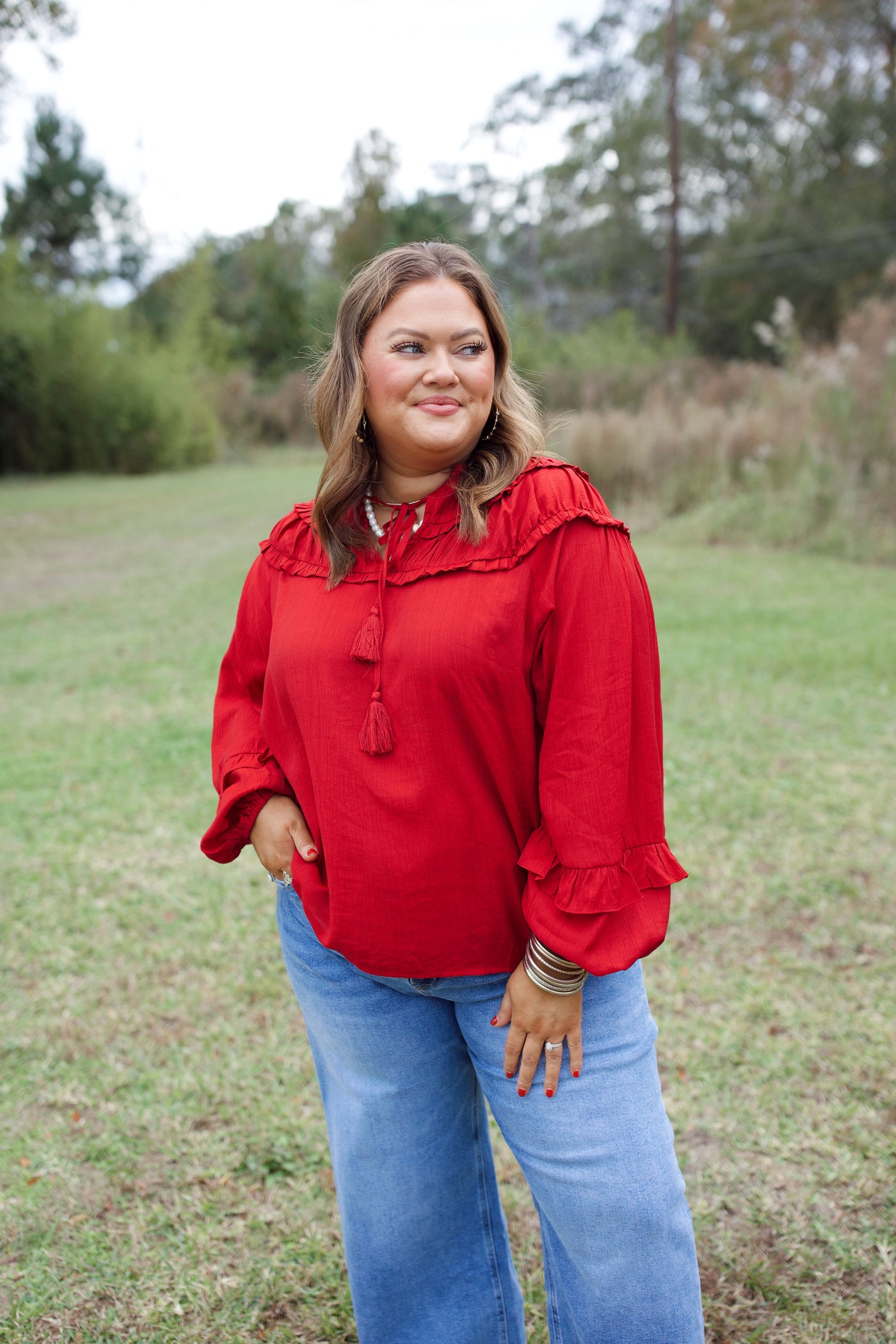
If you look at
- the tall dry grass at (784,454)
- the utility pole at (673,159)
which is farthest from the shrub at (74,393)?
the tall dry grass at (784,454)

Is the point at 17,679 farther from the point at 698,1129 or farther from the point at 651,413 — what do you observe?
the point at 651,413

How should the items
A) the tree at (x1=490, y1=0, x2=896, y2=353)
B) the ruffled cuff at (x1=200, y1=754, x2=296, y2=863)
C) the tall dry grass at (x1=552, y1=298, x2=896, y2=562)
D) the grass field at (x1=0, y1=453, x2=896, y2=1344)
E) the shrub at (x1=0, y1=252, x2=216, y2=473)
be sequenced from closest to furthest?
the ruffled cuff at (x1=200, y1=754, x2=296, y2=863), the grass field at (x1=0, y1=453, x2=896, y2=1344), the tall dry grass at (x1=552, y1=298, x2=896, y2=562), the shrub at (x1=0, y1=252, x2=216, y2=473), the tree at (x1=490, y1=0, x2=896, y2=353)

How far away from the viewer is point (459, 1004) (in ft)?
4.41

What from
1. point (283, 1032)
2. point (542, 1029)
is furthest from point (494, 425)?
point (283, 1032)

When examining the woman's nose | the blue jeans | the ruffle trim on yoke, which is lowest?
the blue jeans

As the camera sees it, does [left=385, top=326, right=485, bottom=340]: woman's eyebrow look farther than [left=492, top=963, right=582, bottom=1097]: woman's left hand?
Yes

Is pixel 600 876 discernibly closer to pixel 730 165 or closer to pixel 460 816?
pixel 460 816

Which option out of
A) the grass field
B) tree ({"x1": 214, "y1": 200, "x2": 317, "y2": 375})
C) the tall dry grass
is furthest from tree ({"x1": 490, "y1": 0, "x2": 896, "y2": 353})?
the grass field

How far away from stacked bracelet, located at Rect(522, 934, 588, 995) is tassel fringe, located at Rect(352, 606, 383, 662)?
0.42 meters

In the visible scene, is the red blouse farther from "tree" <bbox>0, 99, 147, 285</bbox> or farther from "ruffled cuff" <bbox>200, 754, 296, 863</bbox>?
"tree" <bbox>0, 99, 147, 285</bbox>

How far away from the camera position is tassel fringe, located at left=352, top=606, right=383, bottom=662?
1.26m

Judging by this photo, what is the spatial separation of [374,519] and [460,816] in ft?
1.47

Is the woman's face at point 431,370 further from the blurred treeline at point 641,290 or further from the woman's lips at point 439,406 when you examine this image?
the blurred treeline at point 641,290

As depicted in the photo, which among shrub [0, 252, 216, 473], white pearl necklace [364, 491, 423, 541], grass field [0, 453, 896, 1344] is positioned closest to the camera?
white pearl necklace [364, 491, 423, 541]
